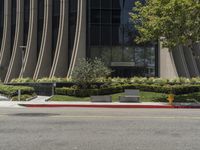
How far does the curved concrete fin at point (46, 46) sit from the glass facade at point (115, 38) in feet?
17.9

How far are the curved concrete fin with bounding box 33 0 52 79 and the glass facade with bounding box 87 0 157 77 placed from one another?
17.9 ft

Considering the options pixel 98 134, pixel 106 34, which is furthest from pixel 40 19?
pixel 98 134

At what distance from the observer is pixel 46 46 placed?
172 feet

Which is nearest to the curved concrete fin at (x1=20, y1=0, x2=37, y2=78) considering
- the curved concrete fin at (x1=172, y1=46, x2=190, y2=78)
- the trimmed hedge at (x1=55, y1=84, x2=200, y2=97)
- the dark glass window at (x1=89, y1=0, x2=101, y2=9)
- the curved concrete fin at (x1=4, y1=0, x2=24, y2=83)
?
the curved concrete fin at (x1=4, y1=0, x2=24, y2=83)

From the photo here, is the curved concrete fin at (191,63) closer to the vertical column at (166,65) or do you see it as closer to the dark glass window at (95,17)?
the vertical column at (166,65)

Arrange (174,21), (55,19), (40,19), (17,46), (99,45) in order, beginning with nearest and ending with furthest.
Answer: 1. (174,21)
2. (99,45)
3. (55,19)
4. (40,19)
5. (17,46)

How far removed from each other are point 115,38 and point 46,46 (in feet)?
28.7

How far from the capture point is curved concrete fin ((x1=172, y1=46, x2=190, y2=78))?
4872 cm

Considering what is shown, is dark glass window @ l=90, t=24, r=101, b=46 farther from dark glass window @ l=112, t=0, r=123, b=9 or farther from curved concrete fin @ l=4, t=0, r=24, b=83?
curved concrete fin @ l=4, t=0, r=24, b=83

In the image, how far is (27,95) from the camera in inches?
1292

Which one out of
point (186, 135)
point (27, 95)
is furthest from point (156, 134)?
point (27, 95)

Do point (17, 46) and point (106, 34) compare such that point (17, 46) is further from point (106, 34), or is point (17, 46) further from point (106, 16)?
point (106, 16)

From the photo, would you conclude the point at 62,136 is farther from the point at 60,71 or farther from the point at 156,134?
the point at 60,71

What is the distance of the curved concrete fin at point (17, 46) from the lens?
5569 centimetres
